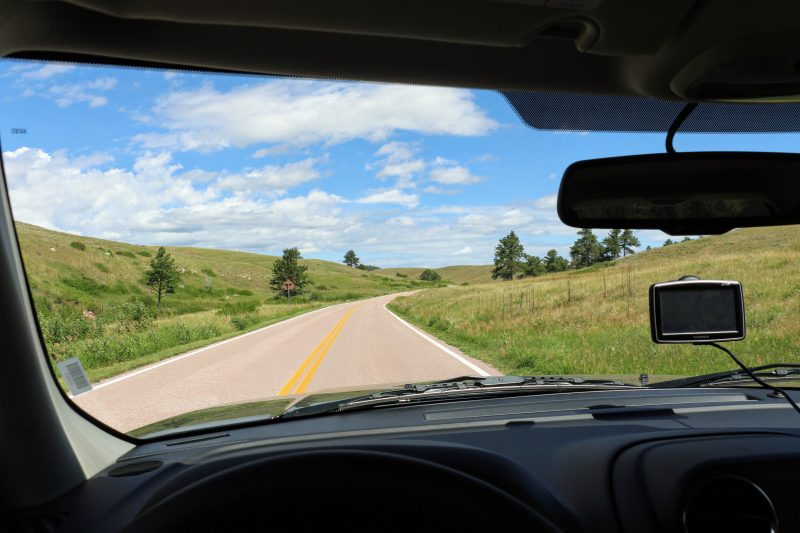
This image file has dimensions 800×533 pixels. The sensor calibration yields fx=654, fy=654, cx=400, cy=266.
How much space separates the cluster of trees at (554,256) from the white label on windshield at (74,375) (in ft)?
Answer: 36.0

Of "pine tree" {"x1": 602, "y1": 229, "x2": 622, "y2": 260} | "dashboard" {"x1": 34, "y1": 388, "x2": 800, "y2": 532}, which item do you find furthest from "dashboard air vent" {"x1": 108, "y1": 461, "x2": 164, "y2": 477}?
"pine tree" {"x1": 602, "y1": 229, "x2": 622, "y2": 260}

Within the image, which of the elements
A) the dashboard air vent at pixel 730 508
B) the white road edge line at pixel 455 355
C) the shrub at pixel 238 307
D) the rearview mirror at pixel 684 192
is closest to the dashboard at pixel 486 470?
the dashboard air vent at pixel 730 508

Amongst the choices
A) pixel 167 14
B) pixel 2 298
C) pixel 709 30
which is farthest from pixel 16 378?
pixel 709 30

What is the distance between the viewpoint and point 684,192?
8.75ft

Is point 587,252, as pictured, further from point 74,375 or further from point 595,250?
point 74,375

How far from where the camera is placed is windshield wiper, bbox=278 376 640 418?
3668mm

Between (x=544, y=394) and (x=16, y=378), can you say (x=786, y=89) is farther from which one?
(x=16, y=378)

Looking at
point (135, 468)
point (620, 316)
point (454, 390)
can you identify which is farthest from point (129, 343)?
point (135, 468)

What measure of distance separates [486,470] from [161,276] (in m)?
12.4

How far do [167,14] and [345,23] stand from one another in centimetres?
63

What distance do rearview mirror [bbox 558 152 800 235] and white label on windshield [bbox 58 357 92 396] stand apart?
232 cm

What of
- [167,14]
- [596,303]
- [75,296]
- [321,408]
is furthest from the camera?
[596,303]

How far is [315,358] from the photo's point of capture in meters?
11.6

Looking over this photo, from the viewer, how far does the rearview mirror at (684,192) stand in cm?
258
